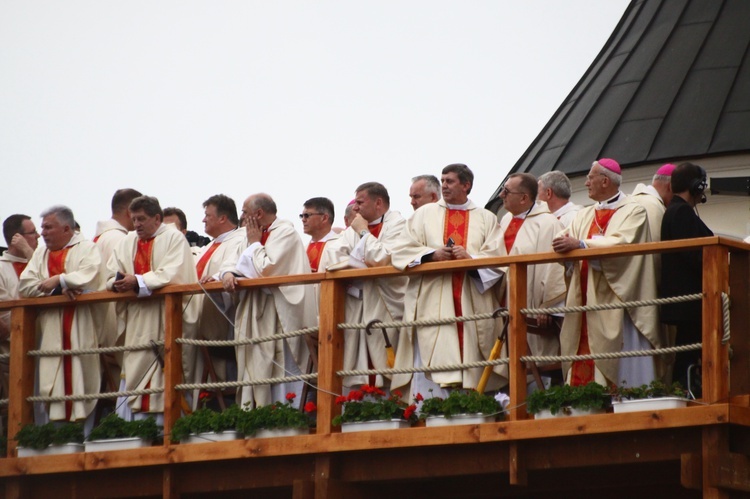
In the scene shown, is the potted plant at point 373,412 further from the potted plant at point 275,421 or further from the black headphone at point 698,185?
the black headphone at point 698,185

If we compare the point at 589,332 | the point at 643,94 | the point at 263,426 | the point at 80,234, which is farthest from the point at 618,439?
the point at 643,94

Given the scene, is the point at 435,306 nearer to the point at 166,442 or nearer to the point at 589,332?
the point at 589,332

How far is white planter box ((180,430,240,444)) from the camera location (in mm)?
13414

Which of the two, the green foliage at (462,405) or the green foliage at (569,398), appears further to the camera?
the green foliage at (462,405)

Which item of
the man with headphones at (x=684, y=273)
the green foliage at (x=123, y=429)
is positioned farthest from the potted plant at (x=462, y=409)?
the green foliage at (x=123, y=429)

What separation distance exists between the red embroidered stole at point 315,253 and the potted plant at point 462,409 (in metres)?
2.58

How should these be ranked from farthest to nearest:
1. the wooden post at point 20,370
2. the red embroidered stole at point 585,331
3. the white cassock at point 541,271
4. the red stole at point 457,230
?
the wooden post at point 20,370
the white cassock at point 541,271
the red stole at point 457,230
the red embroidered stole at point 585,331

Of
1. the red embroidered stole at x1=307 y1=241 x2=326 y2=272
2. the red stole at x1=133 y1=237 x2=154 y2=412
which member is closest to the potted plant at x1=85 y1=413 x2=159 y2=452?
the red stole at x1=133 y1=237 x2=154 y2=412

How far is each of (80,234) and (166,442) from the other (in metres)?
2.40

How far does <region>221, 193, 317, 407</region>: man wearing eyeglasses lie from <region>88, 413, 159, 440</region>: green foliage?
2.55 feet

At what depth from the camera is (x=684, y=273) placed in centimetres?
1236

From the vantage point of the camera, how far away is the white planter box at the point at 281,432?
13.2 meters

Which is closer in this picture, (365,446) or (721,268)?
(721,268)

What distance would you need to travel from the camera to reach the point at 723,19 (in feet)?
73.2
